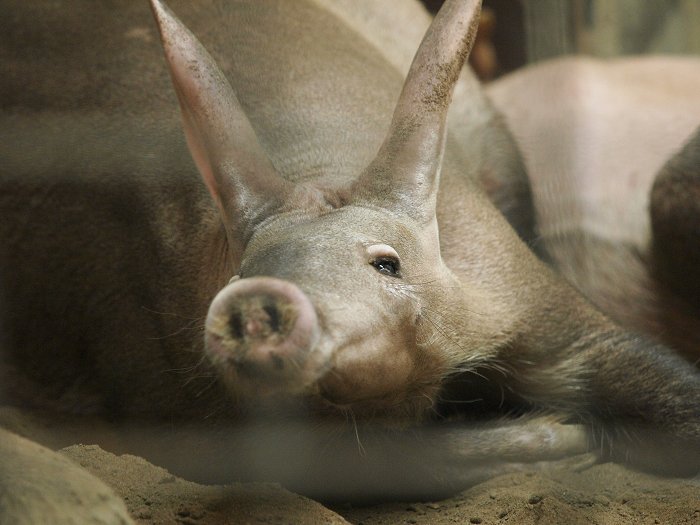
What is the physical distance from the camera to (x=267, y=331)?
1.96m

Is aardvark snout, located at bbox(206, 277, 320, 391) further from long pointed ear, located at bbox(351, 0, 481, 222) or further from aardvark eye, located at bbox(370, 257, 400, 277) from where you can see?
long pointed ear, located at bbox(351, 0, 481, 222)

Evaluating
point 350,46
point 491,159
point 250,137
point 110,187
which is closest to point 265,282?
point 250,137

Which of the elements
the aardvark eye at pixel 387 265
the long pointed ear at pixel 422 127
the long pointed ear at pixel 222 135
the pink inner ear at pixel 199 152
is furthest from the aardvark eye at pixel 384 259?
the pink inner ear at pixel 199 152

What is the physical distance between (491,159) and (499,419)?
1.41 meters

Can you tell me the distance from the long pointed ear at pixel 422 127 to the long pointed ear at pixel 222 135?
24cm

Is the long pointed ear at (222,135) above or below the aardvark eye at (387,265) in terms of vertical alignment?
above

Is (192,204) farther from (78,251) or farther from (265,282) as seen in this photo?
(265,282)

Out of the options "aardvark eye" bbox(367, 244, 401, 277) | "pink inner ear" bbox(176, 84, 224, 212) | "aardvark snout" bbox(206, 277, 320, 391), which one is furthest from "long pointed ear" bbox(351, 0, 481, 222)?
"aardvark snout" bbox(206, 277, 320, 391)

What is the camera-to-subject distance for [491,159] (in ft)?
13.6

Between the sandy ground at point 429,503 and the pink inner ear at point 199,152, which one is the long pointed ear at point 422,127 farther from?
the sandy ground at point 429,503

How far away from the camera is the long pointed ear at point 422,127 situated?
263cm

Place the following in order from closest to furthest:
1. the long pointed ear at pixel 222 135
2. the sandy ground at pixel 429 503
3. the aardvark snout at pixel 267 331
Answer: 1. the aardvark snout at pixel 267 331
2. the sandy ground at pixel 429 503
3. the long pointed ear at pixel 222 135

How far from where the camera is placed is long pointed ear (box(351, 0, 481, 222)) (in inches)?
104

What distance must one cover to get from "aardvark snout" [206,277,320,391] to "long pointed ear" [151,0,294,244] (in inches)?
23.7
